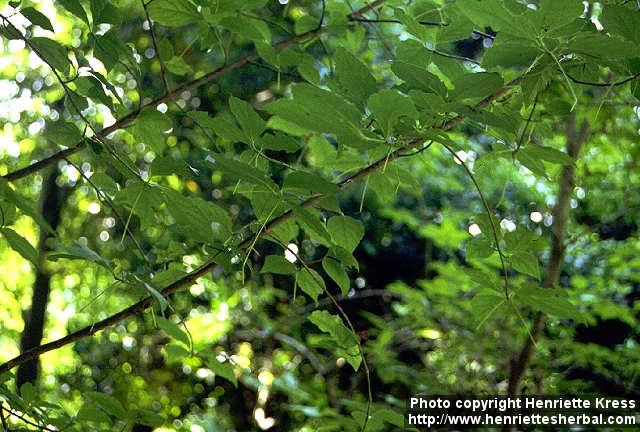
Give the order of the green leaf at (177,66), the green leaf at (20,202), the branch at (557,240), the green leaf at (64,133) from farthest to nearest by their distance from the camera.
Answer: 1. the branch at (557,240)
2. the green leaf at (177,66)
3. the green leaf at (64,133)
4. the green leaf at (20,202)

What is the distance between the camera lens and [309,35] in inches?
32.2

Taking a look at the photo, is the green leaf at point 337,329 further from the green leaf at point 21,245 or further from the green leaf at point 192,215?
the green leaf at point 21,245

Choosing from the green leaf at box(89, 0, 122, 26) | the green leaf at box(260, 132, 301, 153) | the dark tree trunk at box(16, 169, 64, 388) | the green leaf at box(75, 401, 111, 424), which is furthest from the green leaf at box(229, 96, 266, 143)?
the dark tree trunk at box(16, 169, 64, 388)

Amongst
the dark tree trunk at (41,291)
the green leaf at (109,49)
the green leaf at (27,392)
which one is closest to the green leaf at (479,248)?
the green leaf at (109,49)

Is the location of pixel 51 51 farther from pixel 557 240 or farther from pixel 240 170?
pixel 557 240

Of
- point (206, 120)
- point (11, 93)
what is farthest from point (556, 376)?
point (11, 93)

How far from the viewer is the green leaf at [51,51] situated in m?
0.61

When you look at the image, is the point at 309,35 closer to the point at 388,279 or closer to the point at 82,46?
the point at 82,46

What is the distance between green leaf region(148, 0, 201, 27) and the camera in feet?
2.24

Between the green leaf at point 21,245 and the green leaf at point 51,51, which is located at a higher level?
the green leaf at point 51,51

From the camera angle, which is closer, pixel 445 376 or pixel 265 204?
pixel 265 204

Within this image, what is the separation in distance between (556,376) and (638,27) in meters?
2.10

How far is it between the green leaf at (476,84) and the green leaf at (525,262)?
0.26m

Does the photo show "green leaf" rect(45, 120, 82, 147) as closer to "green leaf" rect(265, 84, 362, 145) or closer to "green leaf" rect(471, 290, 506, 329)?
"green leaf" rect(265, 84, 362, 145)
